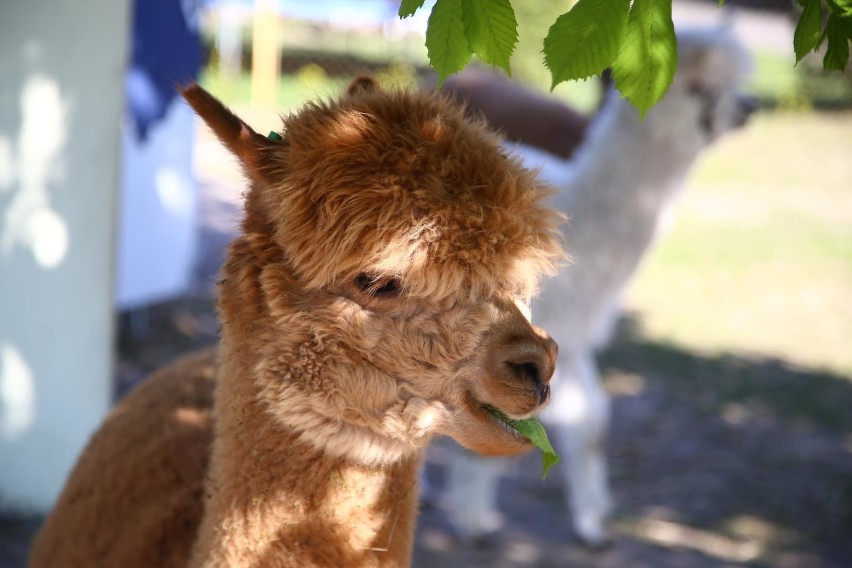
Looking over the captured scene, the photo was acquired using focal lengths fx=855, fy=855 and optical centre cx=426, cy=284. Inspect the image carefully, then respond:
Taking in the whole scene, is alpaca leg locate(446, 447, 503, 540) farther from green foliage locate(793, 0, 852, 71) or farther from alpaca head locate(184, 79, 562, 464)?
green foliage locate(793, 0, 852, 71)

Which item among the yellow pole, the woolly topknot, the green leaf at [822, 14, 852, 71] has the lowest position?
the yellow pole

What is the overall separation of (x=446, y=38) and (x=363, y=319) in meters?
0.47

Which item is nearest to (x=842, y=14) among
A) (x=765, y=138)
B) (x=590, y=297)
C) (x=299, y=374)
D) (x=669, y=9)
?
(x=669, y=9)

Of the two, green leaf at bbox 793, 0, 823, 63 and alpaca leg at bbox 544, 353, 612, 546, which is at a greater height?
green leaf at bbox 793, 0, 823, 63

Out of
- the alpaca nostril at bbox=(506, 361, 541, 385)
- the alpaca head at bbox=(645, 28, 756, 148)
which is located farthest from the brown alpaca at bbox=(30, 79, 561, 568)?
the alpaca head at bbox=(645, 28, 756, 148)

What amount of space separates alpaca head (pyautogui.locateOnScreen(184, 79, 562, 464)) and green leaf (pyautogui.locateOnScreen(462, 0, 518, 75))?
0.23 meters

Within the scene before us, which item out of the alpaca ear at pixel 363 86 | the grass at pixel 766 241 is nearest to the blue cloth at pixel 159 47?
the grass at pixel 766 241

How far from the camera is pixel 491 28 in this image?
1170mm

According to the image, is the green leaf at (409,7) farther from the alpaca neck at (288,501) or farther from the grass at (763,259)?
the grass at (763,259)

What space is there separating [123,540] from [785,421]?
4471mm

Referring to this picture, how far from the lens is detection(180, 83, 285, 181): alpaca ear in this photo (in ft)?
4.49

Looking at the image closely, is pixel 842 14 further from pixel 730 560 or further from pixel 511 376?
pixel 730 560

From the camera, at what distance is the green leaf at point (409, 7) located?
3.83 ft

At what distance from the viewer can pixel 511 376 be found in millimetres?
1344
